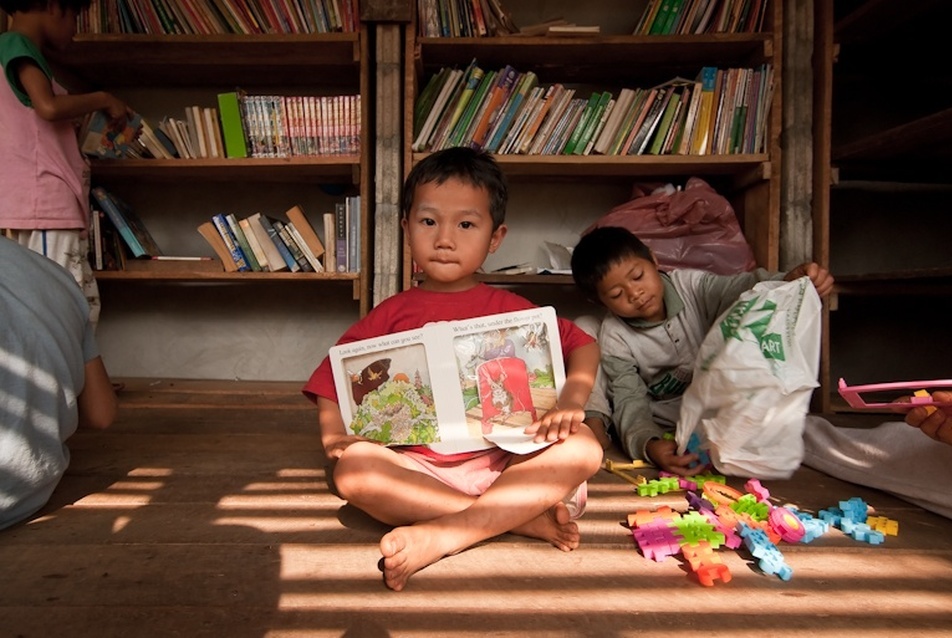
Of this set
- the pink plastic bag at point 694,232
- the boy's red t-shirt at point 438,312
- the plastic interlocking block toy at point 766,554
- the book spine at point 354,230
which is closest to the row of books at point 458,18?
the book spine at point 354,230

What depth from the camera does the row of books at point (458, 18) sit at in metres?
2.23

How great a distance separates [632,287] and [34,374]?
1364 mm

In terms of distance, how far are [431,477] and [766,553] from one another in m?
0.57

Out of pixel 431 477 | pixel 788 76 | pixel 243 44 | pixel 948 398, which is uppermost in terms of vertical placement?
pixel 243 44

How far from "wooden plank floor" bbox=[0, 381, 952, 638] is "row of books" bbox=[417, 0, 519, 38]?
1.76 metres

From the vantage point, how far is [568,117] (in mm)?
2262

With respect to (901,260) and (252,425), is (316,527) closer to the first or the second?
(252,425)

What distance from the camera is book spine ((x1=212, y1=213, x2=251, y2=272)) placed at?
2.40 meters

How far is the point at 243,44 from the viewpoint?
2.28 metres

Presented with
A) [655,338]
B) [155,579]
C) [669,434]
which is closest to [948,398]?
[669,434]

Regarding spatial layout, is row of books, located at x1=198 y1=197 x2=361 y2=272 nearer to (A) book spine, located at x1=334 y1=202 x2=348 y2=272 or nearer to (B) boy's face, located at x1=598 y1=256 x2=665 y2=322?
(A) book spine, located at x1=334 y1=202 x2=348 y2=272

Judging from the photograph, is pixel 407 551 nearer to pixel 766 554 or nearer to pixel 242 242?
pixel 766 554

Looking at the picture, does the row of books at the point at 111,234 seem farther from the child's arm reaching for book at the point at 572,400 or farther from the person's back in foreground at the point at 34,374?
the child's arm reaching for book at the point at 572,400

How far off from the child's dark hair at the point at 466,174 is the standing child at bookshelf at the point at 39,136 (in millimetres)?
1253
